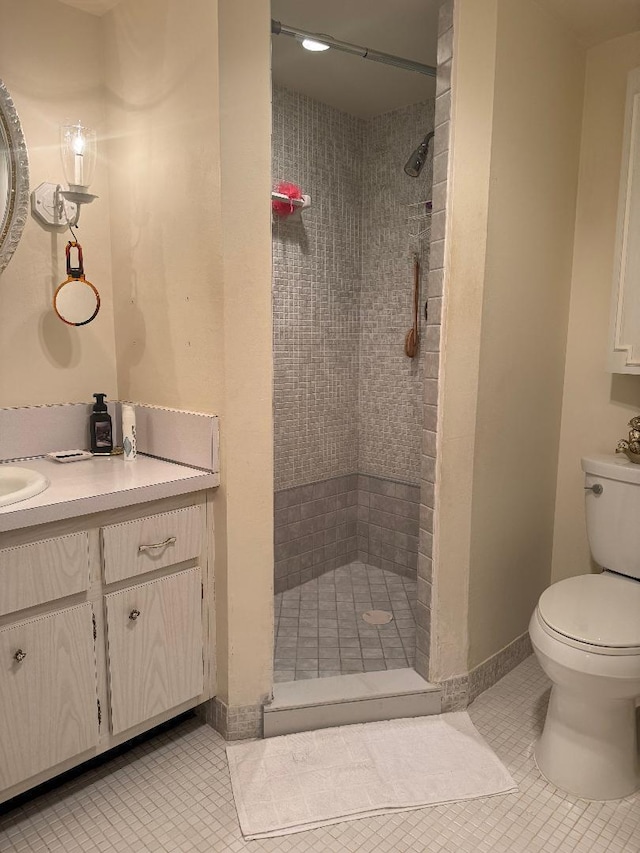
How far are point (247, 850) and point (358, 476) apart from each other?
190 centimetres

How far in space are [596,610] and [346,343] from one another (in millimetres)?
1725

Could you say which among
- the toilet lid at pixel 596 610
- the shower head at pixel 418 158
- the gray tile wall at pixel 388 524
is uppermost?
the shower head at pixel 418 158

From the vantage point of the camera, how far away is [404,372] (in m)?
2.94

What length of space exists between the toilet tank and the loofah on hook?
1.55 meters

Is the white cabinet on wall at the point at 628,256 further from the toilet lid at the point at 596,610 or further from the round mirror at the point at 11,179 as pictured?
the round mirror at the point at 11,179

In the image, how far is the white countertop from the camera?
4.71 ft

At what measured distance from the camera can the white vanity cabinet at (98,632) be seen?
1.46 meters

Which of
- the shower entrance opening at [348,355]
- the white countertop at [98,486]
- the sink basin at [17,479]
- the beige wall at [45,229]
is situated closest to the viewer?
the white countertop at [98,486]

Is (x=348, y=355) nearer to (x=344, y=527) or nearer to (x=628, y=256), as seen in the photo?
(x=344, y=527)

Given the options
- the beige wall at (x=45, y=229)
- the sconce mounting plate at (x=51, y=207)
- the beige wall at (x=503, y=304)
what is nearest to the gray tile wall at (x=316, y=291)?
the beige wall at (x=45, y=229)

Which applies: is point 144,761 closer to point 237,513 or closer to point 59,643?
point 59,643

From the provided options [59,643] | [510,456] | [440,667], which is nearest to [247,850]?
[59,643]

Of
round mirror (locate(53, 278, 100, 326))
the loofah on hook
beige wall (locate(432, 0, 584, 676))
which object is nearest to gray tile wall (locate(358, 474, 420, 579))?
beige wall (locate(432, 0, 584, 676))

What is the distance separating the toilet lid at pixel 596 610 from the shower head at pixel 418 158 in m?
1.77
